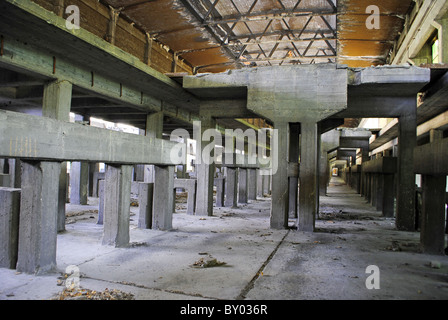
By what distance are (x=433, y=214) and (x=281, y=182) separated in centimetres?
355

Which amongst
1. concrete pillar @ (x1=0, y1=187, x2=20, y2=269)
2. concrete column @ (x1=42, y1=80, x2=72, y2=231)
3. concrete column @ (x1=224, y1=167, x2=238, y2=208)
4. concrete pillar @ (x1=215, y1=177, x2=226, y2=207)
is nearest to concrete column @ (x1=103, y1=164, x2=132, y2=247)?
concrete pillar @ (x1=0, y1=187, x2=20, y2=269)

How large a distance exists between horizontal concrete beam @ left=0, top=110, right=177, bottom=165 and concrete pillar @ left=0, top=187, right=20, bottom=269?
89 cm

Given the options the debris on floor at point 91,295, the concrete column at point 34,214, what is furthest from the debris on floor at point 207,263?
the concrete column at point 34,214

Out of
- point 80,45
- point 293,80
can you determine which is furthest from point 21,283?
point 293,80

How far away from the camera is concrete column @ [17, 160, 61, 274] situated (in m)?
3.93

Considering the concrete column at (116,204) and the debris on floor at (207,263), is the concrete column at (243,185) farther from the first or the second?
the debris on floor at (207,263)

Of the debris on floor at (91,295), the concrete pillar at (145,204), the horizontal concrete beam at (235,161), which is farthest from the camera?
the horizontal concrete beam at (235,161)

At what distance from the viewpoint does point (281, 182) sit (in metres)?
8.34

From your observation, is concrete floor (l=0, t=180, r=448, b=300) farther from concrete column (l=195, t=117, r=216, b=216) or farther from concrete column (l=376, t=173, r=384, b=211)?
concrete column (l=376, t=173, r=384, b=211)

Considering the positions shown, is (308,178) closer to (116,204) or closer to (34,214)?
(116,204)

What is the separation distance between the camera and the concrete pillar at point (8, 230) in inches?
162

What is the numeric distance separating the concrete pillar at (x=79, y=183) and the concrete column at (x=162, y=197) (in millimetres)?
5747

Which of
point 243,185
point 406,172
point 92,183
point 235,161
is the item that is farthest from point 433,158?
point 92,183

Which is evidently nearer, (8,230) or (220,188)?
(8,230)
